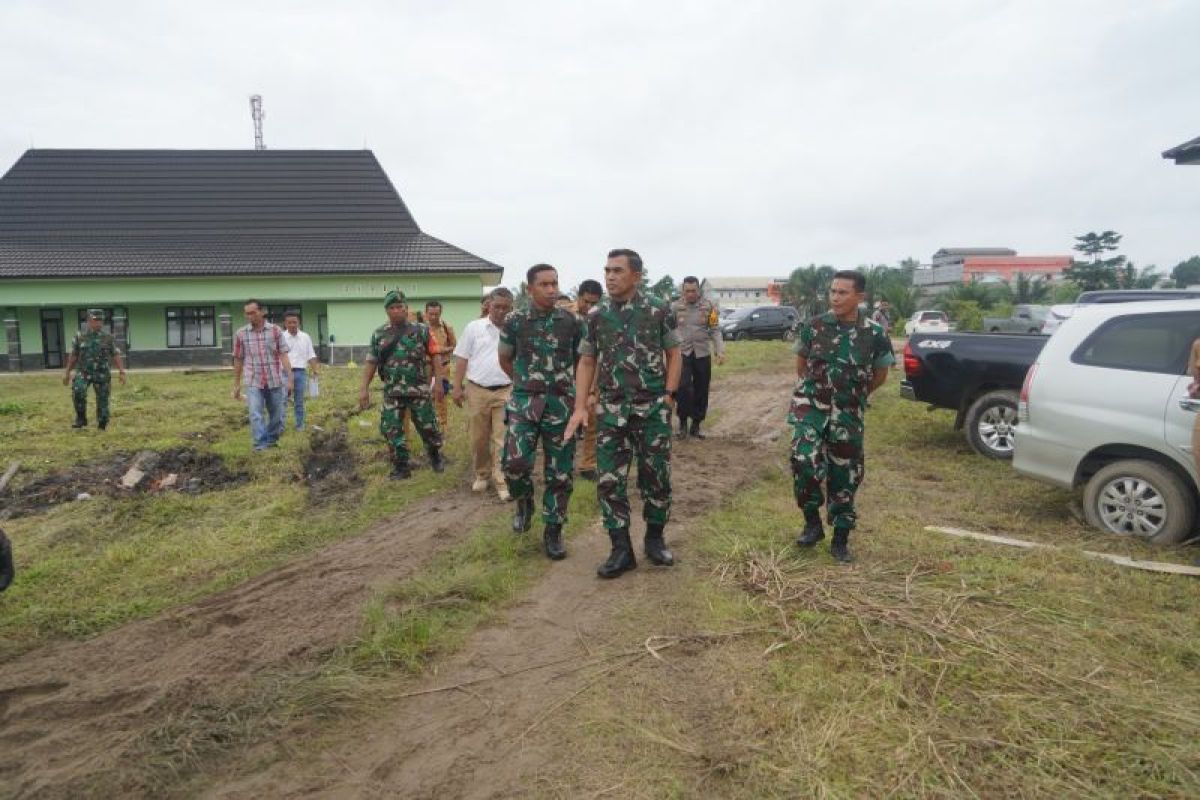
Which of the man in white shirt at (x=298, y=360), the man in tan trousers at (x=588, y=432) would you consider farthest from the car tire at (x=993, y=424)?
the man in white shirt at (x=298, y=360)

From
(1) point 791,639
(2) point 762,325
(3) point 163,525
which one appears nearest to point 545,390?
(1) point 791,639

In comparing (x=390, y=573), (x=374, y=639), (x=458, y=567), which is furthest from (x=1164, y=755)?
(x=390, y=573)

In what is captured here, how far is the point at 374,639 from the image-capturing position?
360cm

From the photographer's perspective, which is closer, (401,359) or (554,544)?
(554,544)

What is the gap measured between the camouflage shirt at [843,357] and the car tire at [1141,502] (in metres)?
2.09

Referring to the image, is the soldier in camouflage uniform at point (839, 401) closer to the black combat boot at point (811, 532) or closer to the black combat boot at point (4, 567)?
the black combat boot at point (811, 532)

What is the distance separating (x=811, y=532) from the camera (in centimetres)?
479

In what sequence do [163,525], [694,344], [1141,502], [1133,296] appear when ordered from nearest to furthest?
[1141,502] < [163,525] < [1133,296] < [694,344]

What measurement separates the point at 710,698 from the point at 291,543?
371 centimetres

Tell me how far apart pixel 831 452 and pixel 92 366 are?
1053 cm

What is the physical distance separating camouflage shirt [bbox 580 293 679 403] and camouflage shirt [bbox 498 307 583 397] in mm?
472

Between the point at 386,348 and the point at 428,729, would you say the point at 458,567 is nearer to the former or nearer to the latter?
the point at 428,729

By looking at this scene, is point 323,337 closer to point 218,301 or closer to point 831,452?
point 218,301

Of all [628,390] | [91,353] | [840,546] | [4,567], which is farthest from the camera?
[91,353]
